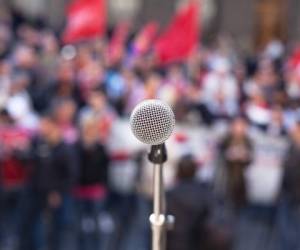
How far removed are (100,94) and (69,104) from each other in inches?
53.5

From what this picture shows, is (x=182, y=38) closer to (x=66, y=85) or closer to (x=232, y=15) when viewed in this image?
(x=66, y=85)

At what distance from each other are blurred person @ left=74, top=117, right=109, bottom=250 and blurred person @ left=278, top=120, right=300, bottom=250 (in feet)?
6.84

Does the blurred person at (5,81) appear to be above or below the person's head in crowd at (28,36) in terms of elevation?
below

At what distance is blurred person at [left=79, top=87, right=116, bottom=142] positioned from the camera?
9820 mm

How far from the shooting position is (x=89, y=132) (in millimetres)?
9219

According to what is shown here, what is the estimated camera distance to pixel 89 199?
9523 millimetres

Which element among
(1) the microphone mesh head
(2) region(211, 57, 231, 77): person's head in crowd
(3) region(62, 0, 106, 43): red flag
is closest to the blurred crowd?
(2) region(211, 57, 231, 77): person's head in crowd

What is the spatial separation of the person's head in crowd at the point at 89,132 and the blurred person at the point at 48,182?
0.37 meters

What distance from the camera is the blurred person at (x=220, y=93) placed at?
36.7 ft

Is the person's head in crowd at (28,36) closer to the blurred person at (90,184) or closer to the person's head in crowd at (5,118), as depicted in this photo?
the person's head in crowd at (5,118)

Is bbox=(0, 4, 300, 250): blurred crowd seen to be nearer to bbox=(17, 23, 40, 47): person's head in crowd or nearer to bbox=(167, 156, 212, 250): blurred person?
bbox=(167, 156, 212, 250): blurred person

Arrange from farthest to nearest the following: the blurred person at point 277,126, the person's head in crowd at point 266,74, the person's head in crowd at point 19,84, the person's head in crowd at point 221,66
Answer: the person's head in crowd at point 221,66 < the person's head in crowd at point 266,74 < the person's head in crowd at point 19,84 < the blurred person at point 277,126

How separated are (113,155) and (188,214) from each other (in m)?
3.78

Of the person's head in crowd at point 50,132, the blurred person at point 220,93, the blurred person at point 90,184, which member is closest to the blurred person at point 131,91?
the blurred person at point 220,93
